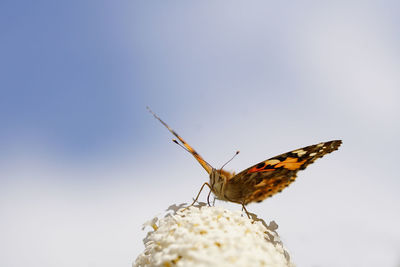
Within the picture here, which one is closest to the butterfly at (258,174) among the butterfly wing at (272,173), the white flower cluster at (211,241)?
the butterfly wing at (272,173)

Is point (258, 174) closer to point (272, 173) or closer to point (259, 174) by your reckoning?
point (259, 174)

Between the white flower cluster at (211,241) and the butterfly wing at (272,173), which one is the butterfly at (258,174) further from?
the white flower cluster at (211,241)

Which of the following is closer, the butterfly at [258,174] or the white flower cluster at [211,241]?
the white flower cluster at [211,241]

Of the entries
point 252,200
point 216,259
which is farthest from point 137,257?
point 252,200

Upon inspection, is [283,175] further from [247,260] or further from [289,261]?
[247,260]

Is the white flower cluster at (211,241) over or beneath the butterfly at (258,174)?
beneath

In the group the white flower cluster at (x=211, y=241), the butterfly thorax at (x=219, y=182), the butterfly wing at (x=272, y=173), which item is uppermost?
the butterfly thorax at (x=219, y=182)

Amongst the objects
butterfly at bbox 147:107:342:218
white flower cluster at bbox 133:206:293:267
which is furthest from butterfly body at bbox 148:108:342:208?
white flower cluster at bbox 133:206:293:267
